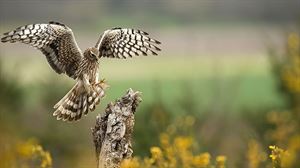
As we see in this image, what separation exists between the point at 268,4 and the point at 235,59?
1953 centimetres

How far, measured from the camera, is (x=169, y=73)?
1678 inches

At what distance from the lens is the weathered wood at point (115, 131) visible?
8633mm

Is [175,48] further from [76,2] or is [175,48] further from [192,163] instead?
[192,163]

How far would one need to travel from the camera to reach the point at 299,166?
7109 millimetres

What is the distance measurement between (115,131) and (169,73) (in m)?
34.0

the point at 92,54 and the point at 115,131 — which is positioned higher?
the point at 92,54

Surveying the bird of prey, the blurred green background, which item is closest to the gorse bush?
the blurred green background

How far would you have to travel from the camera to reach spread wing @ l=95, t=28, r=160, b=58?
1023 centimetres

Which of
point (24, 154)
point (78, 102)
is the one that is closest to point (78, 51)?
point (78, 102)

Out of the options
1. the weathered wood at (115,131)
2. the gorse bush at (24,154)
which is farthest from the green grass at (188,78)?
the weathered wood at (115,131)

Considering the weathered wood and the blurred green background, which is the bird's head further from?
the weathered wood

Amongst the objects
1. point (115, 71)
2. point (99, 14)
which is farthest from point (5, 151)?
point (99, 14)

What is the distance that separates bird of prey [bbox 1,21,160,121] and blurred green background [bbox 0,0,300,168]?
24 cm

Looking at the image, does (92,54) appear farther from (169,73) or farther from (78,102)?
(169,73)
